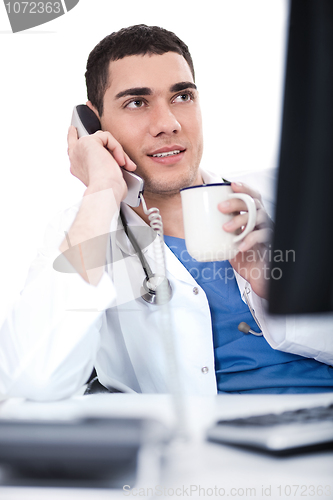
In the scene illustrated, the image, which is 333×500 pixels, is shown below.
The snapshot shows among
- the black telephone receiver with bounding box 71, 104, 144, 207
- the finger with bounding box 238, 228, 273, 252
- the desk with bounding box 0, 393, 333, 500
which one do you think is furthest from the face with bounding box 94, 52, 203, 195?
the desk with bounding box 0, 393, 333, 500

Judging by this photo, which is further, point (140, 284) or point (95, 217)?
point (140, 284)

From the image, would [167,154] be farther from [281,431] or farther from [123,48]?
[281,431]

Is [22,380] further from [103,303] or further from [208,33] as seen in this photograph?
[208,33]

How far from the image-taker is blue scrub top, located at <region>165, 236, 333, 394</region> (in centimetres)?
96

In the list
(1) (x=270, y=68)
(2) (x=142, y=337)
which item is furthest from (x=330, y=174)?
(1) (x=270, y=68)

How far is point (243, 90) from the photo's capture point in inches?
74.0

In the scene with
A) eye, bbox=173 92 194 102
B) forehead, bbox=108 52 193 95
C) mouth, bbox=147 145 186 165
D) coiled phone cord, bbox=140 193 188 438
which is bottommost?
coiled phone cord, bbox=140 193 188 438

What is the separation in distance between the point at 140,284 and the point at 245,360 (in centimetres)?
35

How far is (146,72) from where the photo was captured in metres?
1.23

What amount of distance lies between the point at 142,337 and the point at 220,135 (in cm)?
124

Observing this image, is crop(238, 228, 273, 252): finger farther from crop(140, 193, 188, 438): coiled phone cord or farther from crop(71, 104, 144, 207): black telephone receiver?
crop(71, 104, 144, 207): black telephone receiver

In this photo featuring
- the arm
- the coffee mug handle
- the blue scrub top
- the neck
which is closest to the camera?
the coffee mug handle

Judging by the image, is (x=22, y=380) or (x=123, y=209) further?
(x=123, y=209)

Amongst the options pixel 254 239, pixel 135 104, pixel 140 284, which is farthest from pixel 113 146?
pixel 254 239
